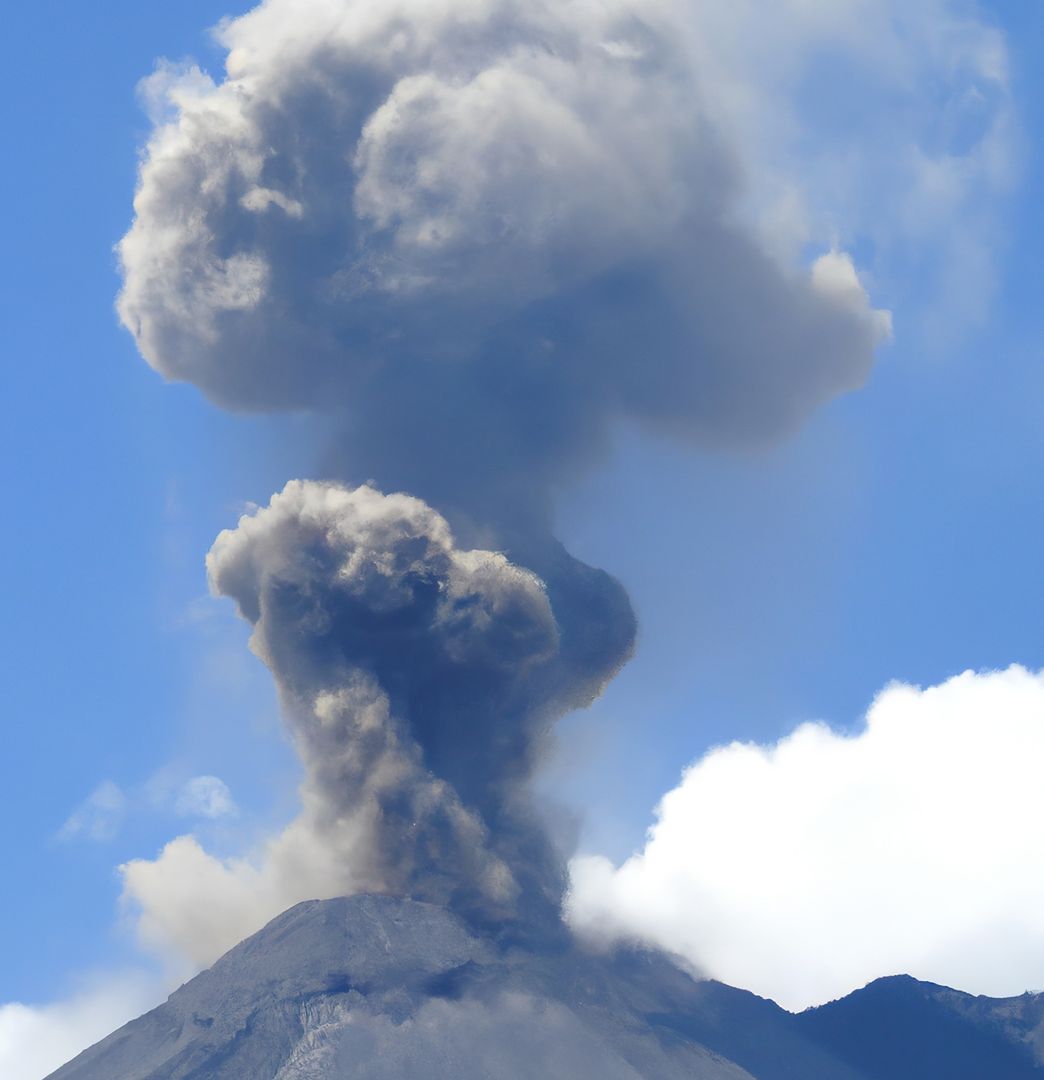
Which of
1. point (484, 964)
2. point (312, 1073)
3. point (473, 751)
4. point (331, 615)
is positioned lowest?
point (312, 1073)

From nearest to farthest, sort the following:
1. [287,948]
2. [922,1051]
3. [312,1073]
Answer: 1. [312,1073]
2. [287,948]
3. [922,1051]

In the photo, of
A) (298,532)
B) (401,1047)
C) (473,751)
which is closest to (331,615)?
(298,532)

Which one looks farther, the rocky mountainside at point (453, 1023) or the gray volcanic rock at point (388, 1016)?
the rocky mountainside at point (453, 1023)

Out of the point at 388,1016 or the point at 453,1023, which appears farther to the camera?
the point at 453,1023

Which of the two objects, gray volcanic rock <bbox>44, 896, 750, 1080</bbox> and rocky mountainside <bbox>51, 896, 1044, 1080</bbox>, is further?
rocky mountainside <bbox>51, 896, 1044, 1080</bbox>

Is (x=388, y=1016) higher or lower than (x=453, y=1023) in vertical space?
higher

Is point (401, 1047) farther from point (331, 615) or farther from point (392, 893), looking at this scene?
point (331, 615)

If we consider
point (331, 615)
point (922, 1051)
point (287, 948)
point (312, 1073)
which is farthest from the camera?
point (922, 1051)

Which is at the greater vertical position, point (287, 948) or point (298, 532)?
point (298, 532)
